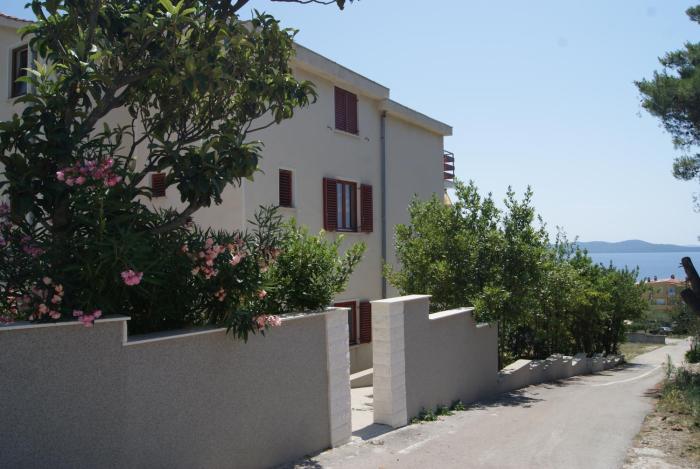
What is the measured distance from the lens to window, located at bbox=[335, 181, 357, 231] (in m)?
16.6

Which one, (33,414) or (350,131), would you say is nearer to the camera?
(33,414)

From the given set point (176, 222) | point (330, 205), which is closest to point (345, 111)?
point (330, 205)

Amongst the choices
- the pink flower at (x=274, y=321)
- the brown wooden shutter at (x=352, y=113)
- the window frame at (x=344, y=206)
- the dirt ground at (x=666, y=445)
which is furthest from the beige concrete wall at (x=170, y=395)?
the brown wooden shutter at (x=352, y=113)

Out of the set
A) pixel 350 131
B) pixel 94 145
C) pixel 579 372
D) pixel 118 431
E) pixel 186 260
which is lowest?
pixel 579 372

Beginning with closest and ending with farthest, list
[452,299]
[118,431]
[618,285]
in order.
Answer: [118,431]
[452,299]
[618,285]

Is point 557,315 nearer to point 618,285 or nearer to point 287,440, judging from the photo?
point 618,285

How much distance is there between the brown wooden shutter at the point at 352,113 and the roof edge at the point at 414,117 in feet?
4.28

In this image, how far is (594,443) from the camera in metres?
8.53

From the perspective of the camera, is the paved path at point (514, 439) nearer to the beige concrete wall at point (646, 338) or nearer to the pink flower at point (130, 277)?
the pink flower at point (130, 277)

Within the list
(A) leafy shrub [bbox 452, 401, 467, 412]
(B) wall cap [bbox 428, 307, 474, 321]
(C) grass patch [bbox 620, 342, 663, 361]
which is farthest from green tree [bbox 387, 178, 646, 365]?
(C) grass patch [bbox 620, 342, 663, 361]

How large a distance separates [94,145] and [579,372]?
18973 mm

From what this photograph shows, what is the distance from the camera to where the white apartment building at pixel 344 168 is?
1410 centimetres

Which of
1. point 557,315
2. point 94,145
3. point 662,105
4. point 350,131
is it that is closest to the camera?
point 94,145

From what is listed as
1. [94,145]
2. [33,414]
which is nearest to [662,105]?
[94,145]
